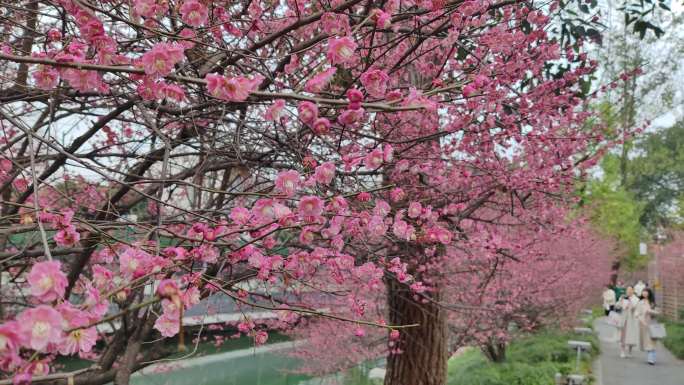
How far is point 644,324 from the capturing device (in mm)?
11344

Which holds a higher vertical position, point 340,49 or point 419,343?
point 340,49

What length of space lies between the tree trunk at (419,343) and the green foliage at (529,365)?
3.95m

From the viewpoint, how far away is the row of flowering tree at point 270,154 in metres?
1.62

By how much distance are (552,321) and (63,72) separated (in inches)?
523

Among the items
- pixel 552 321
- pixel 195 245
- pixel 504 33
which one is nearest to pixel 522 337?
pixel 552 321

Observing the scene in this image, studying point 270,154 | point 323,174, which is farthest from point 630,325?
point 323,174

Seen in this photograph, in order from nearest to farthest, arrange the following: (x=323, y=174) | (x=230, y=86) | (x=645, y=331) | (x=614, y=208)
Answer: (x=230, y=86)
(x=323, y=174)
(x=645, y=331)
(x=614, y=208)

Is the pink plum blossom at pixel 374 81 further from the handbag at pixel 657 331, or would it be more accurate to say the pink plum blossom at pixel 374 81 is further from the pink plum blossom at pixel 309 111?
the handbag at pixel 657 331

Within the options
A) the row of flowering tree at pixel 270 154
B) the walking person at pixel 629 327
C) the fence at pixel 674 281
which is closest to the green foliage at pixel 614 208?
the fence at pixel 674 281

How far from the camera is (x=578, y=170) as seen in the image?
5141mm

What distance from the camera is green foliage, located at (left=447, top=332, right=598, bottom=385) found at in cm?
873

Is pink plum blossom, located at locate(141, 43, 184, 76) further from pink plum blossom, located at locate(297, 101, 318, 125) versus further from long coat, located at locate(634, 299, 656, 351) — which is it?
long coat, located at locate(634, 299, 656, 351)

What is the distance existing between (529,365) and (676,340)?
614 centimetres

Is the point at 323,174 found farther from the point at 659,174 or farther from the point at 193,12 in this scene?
the point at 659,174
